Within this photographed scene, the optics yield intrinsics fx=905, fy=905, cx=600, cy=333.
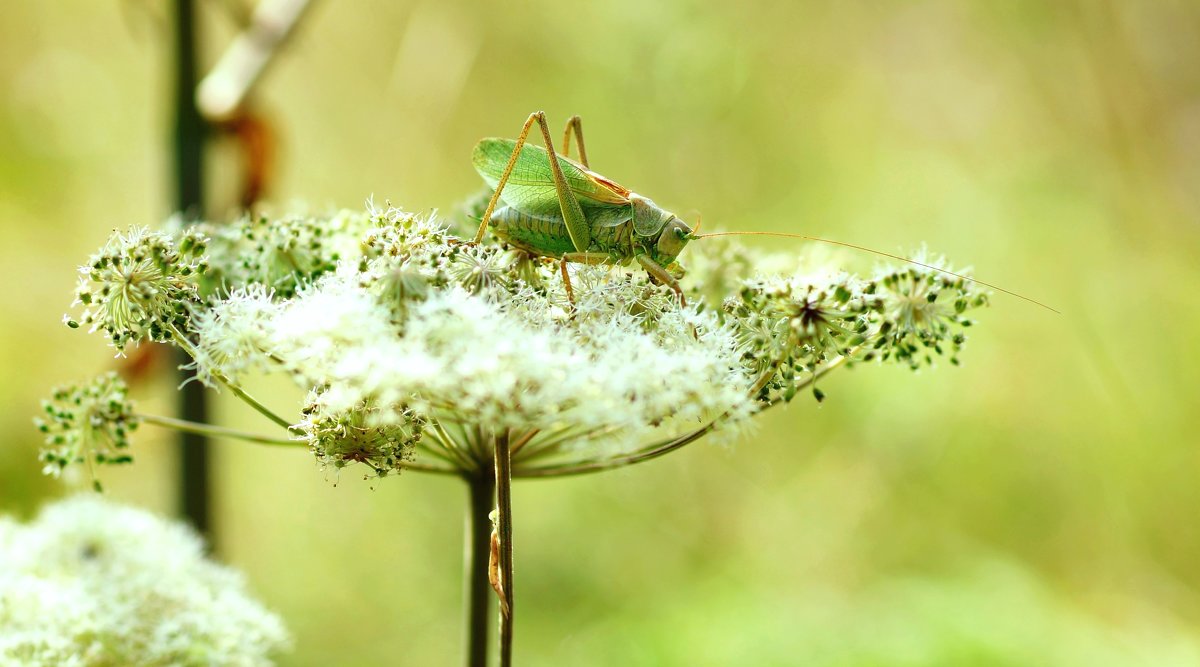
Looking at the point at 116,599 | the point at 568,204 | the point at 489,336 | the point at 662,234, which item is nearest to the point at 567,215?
the point at 568,204

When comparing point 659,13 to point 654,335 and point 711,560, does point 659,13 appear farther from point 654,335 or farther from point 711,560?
point 654,335

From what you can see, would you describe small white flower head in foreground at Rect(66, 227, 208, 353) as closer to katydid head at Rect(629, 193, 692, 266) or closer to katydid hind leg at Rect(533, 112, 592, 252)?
katydid hind leg at Rect(533, 112, 592, 252)

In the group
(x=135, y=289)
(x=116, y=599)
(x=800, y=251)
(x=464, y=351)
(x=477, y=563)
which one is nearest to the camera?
(x=464, y=351)

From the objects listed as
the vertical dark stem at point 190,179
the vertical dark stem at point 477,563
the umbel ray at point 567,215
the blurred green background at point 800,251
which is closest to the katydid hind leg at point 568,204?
the umbel ray at point 567,215

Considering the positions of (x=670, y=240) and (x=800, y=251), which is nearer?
(x=670, y=240)

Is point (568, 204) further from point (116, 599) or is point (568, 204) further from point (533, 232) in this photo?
point (116, 599)

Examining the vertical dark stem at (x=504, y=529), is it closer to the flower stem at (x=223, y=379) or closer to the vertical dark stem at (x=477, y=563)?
the vertical dark stem at (x=477, y=563)

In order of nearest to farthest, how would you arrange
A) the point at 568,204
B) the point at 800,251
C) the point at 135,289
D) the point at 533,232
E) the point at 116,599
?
the point at 135,289
the point at 116,599
the point at 533,232
the point at 568,204
the point at 800,251
